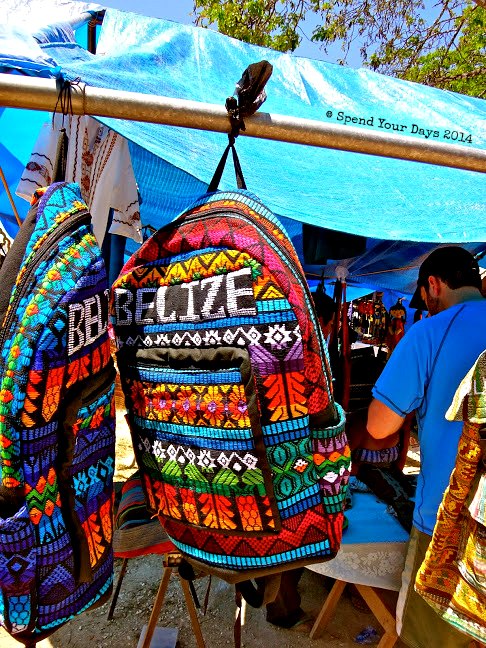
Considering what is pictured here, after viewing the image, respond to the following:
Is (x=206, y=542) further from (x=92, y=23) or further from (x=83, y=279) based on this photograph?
(x=92, y=23)

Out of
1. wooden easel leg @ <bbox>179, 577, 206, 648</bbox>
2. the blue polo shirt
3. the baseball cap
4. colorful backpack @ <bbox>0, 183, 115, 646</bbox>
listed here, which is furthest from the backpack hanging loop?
wooden easel leg @ <bbox>179, 577, 206, 648</bbox>

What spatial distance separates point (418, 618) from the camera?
80.3 inches

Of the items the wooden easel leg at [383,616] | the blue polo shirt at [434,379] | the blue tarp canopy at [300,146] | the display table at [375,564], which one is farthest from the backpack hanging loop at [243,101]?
the wooden easel leg at [383,616]

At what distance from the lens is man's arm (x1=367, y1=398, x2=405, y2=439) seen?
1979mm

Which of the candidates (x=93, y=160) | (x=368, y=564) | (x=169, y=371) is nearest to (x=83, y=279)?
(x=169, y=371)

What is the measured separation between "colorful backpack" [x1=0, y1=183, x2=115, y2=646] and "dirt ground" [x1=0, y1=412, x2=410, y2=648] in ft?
6.42

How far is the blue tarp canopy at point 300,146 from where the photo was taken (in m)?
1.85

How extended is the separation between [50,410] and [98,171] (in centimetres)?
169

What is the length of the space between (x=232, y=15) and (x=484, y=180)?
6.53 meters

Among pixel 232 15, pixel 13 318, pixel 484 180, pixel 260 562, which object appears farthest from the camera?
pixel 232 15

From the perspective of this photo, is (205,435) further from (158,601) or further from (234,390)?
(158,601)

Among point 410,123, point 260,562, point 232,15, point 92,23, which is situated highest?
point 232,15

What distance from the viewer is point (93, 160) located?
232cm

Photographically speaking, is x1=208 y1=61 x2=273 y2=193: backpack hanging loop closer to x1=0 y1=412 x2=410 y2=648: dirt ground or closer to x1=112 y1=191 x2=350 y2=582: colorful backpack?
x1=112 y1=191 x2=350 y2=582: colorful backpack
